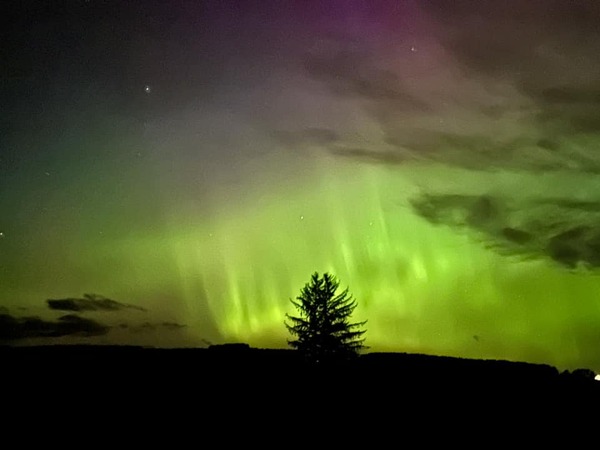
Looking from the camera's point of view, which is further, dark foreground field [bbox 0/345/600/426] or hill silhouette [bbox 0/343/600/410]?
hill silhouette [bbox 0/343/600/410]

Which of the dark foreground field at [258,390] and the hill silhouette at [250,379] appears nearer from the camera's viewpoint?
the dark foreground field at [258,390]

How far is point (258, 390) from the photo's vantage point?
81.7 feet

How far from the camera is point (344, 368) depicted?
30094mm

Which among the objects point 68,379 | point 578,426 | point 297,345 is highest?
point 297,345

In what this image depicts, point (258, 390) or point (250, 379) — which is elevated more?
point (250, 379)

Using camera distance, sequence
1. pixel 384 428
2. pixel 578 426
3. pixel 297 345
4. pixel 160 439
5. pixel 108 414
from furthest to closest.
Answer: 1. pixel 297 345
2. pixel 578 426
3. pixel 384 428
4. pixel 108 414
5. pixel 160 439

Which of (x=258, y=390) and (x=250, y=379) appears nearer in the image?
(x=258, y=390)

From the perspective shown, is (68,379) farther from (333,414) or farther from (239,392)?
(333,414)

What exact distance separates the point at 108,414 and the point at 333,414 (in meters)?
7.37

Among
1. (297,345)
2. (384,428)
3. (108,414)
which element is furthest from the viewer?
(297,345)

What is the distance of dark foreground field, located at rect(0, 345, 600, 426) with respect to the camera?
22.5 m

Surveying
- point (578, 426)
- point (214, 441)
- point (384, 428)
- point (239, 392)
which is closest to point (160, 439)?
point (214, 441)

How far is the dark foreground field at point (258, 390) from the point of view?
2250cm

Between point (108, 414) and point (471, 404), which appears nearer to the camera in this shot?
point (108, 414)
